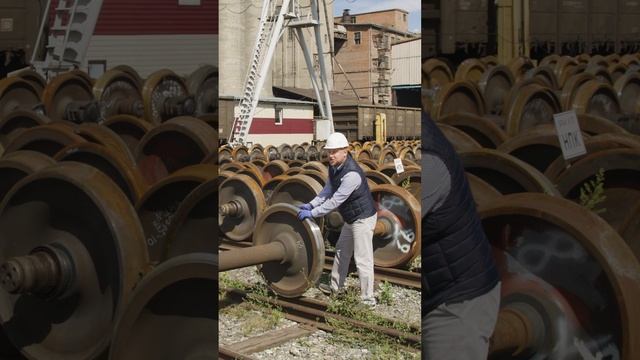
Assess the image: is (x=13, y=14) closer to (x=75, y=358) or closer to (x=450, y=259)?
(x=75, y=358)

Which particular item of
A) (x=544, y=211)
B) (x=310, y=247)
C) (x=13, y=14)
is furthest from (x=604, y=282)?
(x=310, y=247)

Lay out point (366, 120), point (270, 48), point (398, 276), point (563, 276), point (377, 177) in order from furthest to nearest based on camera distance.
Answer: point (366, 120) < point (377, 177) < point (270, 48) < point (398, 276) < point (563, 276)

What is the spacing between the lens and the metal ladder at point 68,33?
1237mm

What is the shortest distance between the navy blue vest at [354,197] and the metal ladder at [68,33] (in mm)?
2624

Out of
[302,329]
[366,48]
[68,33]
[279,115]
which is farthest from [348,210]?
[366,48]

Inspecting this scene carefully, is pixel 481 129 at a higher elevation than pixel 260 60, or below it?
below

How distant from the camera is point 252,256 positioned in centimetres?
374

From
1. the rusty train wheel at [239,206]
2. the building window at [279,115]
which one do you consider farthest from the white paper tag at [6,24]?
the building window at [279,115]

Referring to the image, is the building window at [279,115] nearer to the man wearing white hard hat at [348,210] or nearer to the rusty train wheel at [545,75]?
the man wearing white hard hat at [348,210]

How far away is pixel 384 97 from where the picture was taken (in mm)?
9742

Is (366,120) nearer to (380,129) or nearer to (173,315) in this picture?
(380,129)

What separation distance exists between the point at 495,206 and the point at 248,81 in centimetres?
502

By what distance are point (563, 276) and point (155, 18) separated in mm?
1072

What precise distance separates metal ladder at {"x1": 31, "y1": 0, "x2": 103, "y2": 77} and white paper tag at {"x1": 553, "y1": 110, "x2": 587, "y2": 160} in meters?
1.11
